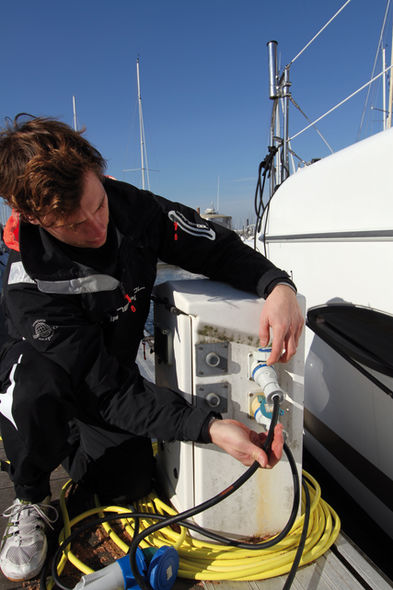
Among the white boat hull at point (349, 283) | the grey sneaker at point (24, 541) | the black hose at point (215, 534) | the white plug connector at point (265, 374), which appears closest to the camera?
the black hose at point (215, 534)

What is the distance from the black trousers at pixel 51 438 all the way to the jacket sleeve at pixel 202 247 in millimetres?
625

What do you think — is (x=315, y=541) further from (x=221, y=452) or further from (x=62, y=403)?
(x=62, y=403)

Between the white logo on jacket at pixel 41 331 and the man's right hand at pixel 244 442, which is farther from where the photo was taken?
the white logo on jacket at pixel 41 331

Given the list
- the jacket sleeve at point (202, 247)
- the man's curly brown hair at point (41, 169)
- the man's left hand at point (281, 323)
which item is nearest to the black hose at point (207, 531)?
the man's left hand at point (281, 323)

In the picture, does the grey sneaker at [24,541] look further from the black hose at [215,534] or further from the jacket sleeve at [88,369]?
the jacket sleeve at [88,369]

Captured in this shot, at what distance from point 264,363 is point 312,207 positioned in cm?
124

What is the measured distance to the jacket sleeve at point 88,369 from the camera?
3.83 feet

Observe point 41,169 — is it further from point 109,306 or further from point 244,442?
point 244,442

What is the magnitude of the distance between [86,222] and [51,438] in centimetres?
71

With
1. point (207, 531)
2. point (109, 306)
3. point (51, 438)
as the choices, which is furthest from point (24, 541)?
point (109, 306)

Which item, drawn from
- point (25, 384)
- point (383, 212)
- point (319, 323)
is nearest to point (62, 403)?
point (25, 384)

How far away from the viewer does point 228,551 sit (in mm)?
1239

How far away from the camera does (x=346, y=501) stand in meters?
1.87

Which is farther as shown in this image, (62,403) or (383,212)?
(383,212)
